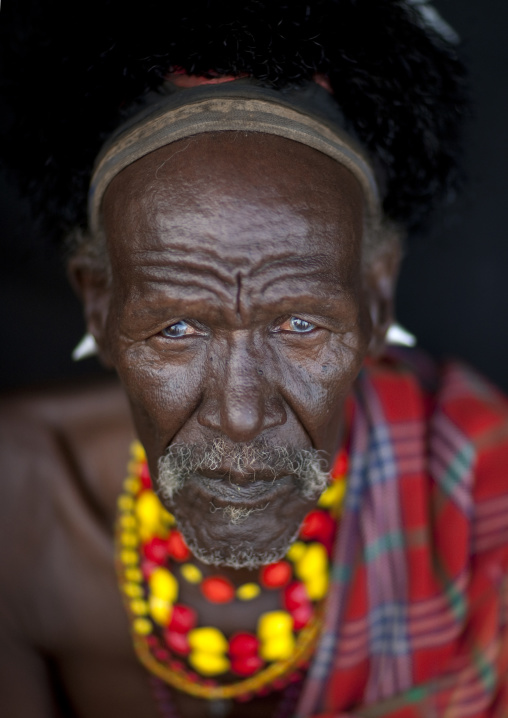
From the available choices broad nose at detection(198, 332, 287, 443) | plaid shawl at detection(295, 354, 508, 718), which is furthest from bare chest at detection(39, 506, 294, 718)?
broad nose at detection(198, 332, 287, 443)

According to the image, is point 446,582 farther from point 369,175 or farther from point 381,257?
point 369,175

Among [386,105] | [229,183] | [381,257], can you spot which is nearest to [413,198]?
[381,257]

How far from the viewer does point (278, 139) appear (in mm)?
1513

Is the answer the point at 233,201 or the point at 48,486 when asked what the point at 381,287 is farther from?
the point at 48,486

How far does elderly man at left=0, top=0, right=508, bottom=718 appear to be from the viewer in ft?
4.82

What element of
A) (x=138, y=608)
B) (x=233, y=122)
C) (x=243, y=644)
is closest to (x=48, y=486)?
(x=138, y=608)

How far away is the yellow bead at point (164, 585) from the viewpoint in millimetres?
2035

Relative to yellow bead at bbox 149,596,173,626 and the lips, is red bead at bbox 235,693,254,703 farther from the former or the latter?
the lips

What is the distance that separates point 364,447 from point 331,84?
42.0 inches

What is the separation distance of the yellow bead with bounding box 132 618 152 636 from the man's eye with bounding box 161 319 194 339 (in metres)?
1.03

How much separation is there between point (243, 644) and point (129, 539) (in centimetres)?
48

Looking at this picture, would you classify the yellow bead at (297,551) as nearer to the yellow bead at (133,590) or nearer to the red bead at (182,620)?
the red bead at (182,620)

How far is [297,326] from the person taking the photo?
154 cm

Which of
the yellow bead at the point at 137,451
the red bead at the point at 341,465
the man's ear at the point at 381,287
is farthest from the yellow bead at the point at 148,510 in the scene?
the man's ear at the point at 381,287
